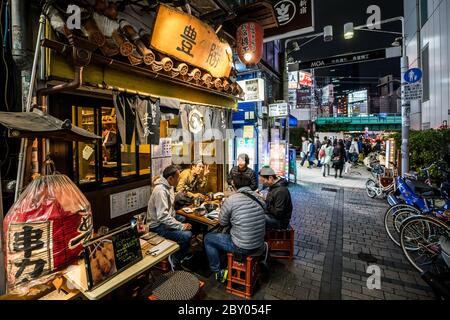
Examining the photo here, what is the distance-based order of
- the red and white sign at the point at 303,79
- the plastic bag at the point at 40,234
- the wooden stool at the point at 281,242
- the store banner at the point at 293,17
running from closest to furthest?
the plastic bag at the point at 40,234 → the wooden stool at the point at 281,242 → the store banner at the point at 293,17 → the red and white sign at the point at 303,79

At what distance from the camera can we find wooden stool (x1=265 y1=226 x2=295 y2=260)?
243 inches

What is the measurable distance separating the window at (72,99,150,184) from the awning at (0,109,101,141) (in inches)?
64.3

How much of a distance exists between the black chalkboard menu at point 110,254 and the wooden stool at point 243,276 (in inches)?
81.4

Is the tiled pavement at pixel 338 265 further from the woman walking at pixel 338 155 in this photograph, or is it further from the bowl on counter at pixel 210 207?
the woman walking at pixel 338 155

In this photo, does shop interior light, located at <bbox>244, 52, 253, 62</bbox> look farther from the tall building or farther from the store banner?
the tall building

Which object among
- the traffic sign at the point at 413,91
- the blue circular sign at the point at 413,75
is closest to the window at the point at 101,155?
the traffic sign at the point at 413,91

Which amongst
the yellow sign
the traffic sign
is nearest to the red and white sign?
the traffic sign

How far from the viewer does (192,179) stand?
891cm

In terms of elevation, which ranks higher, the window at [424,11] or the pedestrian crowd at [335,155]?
the window at [424,11]

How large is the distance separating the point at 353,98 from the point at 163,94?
399 ft

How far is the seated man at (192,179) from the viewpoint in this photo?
853 centimetres

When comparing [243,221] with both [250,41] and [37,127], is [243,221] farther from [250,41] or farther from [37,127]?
[250,41]

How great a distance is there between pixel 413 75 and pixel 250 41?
24.3 feet

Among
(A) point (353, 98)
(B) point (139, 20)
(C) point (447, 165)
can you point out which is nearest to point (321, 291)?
(C) point (447, 165)
